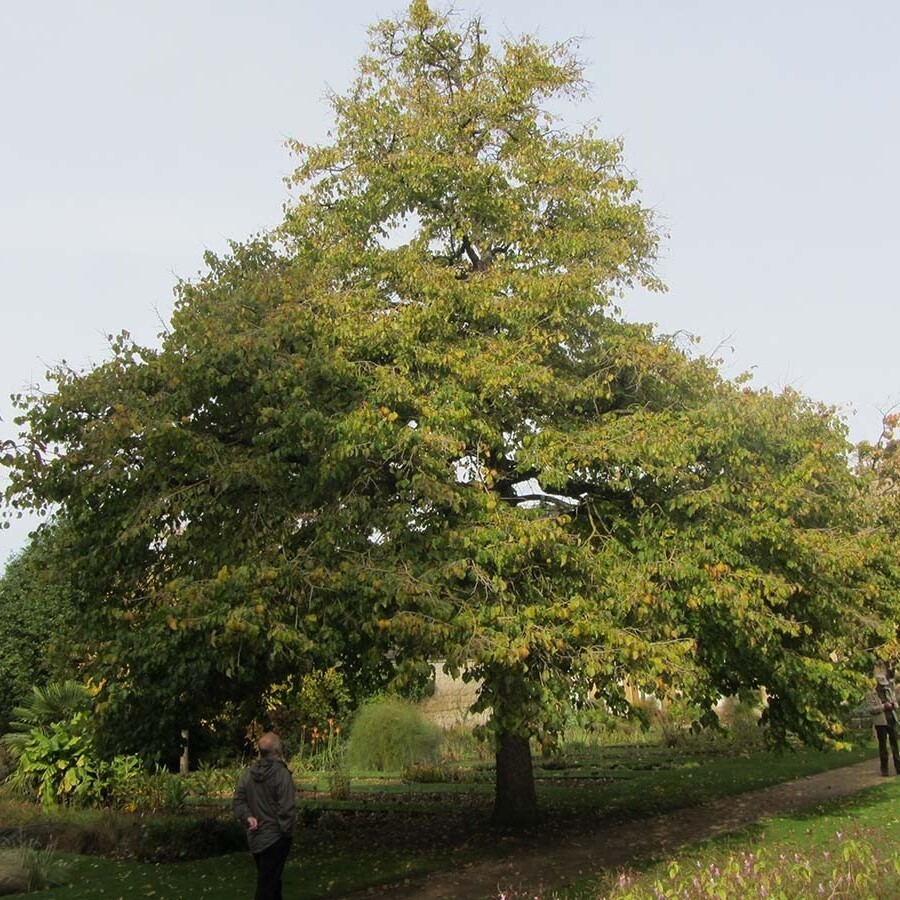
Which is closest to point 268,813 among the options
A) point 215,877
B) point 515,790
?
point 215,877

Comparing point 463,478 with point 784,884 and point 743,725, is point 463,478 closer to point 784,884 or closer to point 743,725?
→ point 784,884

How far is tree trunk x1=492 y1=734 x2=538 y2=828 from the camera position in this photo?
13.5 metres

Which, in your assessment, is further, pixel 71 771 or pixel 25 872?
pixel 71 771

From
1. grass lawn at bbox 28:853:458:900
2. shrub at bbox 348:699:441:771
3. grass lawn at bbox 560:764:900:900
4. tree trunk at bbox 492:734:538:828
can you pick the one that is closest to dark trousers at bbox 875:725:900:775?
grass lawn at bbox 560:764:900:900

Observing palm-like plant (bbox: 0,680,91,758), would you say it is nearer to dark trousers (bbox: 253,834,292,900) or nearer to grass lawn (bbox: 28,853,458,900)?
grass lawn (bbox: 28,853,458,900)

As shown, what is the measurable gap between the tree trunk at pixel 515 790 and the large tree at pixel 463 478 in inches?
1.5

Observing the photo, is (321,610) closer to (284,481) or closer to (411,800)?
(284,481)

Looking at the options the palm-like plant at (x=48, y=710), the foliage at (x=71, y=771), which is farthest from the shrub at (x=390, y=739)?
the palm-like plant at (x=48, y=710)

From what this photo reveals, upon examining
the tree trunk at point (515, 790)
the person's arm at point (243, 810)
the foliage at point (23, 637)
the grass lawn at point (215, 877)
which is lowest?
the grass lawn at point (215, 877)

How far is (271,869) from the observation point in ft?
28.0

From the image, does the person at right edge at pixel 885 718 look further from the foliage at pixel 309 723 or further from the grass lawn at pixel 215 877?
the foliage at pixel 309 723

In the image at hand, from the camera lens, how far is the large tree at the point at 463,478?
31.4ft

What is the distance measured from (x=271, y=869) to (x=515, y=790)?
5756mm

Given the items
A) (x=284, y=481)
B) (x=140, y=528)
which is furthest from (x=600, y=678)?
(x=140, y=528)
